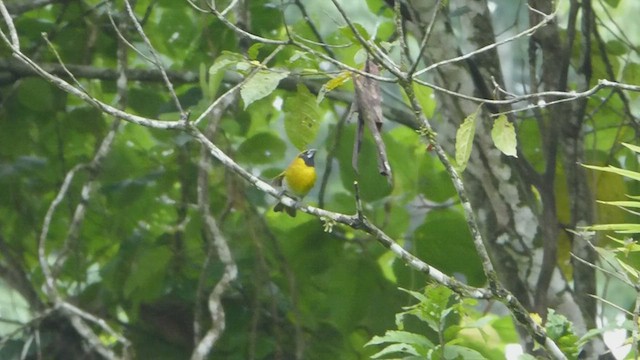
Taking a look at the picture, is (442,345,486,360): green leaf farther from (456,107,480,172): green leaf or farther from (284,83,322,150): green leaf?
(284,83,322,150): green leaf

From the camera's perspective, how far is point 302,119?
79.6 inches

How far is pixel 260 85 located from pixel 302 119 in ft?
0.97

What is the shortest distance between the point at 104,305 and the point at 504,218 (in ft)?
4.60

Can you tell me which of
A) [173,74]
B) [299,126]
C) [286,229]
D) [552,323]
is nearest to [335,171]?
[286,229]

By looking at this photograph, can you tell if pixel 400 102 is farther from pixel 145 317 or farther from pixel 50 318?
pixel 50 318

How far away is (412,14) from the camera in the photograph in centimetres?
245

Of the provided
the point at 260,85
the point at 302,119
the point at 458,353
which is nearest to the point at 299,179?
the point at 302,119

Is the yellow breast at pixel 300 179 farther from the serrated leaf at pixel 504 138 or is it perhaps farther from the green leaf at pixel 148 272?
the serrated leaf at pixel 504 138

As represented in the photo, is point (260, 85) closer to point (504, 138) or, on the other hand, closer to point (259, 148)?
point (504, 138)

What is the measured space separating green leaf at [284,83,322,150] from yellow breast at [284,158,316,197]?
33.0 inches

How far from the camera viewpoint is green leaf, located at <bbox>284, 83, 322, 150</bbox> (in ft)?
6.62

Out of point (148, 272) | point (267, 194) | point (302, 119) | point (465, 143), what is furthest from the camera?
point (148, 272)

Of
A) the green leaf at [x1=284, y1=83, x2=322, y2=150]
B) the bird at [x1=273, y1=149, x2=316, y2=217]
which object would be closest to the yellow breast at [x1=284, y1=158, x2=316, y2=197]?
the bird at [x1=273, y1=149, x2=316, y2=217]

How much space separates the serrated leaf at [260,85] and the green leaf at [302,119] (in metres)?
0.25
